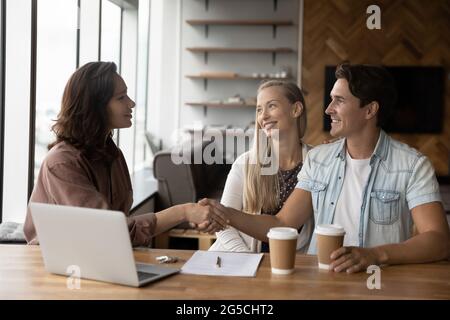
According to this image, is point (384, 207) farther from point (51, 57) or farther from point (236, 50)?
point (236, 50)

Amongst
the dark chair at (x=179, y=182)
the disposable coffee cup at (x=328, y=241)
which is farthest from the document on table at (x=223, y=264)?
the dark chair at (x=179, y=182)

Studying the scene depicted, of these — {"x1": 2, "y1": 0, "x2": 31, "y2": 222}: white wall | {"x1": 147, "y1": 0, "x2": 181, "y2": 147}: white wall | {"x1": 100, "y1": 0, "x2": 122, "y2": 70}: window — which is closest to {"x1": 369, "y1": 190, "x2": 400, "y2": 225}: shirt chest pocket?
{"x1": 2, "y1": 0, "x2": 31, "y2": 222}: white wall

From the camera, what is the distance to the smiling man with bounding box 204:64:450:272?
6.73ft

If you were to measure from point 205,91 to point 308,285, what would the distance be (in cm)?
692

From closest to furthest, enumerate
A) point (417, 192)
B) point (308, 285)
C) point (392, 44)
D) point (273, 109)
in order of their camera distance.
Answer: point (308, 285), point (417, 192), point (273, 109), point (392, 44)

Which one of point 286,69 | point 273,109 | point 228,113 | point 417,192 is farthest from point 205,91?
point 417,192

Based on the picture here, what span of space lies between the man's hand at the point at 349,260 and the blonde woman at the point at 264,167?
659mm

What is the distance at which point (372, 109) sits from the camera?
86.7 inches

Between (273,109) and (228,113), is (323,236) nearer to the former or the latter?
(273,109)

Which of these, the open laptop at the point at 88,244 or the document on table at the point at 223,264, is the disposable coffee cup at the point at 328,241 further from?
the open laptop at the point at 88,244

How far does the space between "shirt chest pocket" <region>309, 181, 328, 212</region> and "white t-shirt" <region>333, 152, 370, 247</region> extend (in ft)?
0.20

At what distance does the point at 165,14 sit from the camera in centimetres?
831

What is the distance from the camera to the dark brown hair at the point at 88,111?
82.9 inches

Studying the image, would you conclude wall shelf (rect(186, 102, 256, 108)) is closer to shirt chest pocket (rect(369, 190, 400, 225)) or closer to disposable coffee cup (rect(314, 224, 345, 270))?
shirt chest pocket (rect(369, 190, 400, 225))
